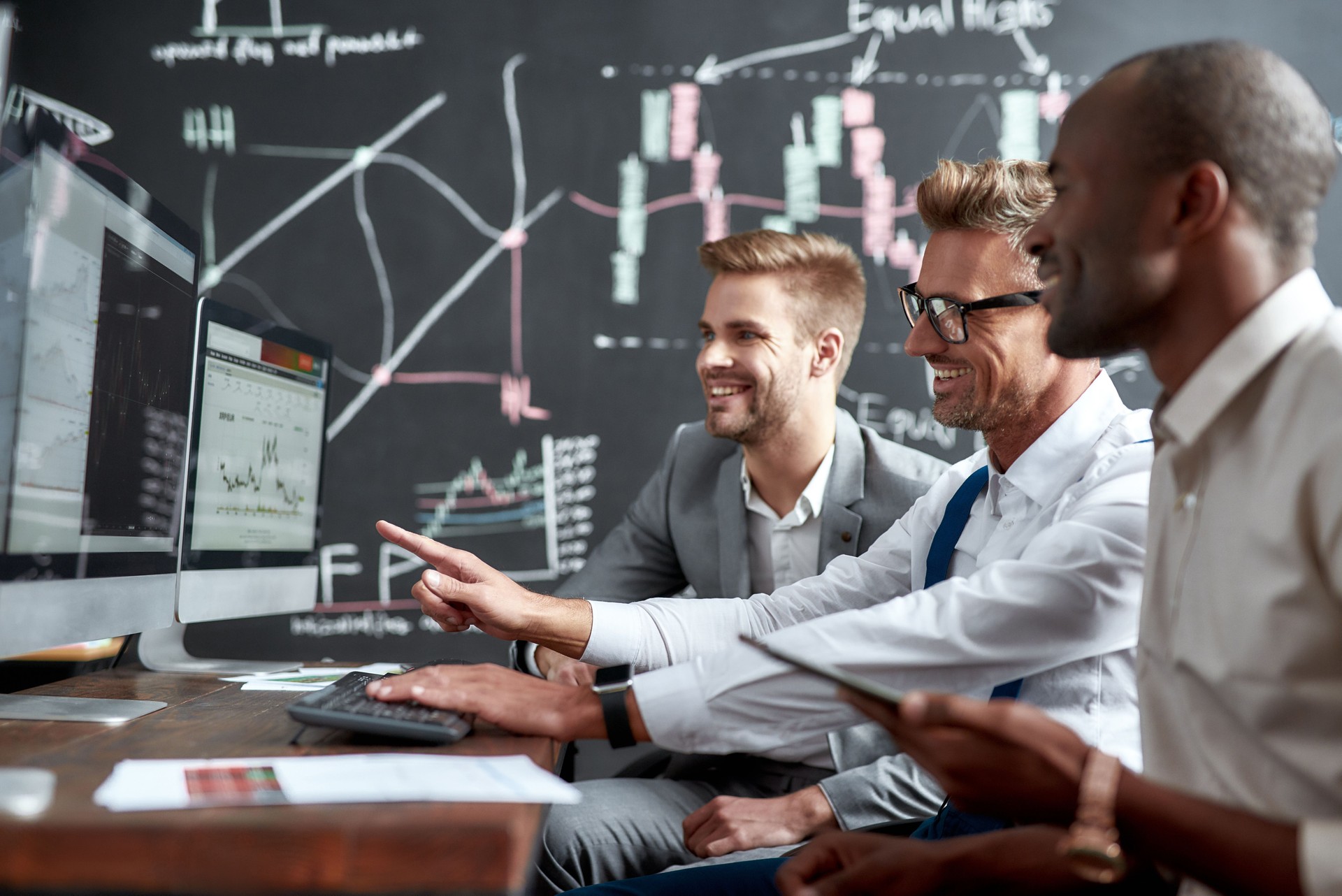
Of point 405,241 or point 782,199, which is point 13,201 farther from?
point 782,199

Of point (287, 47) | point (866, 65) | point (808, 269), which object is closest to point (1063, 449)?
point (808, 269)

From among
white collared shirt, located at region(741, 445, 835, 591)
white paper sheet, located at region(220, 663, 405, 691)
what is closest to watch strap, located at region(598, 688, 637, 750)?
white paper sheet, located at region(220, 663, 405, 691)

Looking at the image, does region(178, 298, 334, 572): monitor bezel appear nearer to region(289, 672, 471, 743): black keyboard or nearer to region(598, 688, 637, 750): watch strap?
region(289, 672, 471, 743): black keyboard

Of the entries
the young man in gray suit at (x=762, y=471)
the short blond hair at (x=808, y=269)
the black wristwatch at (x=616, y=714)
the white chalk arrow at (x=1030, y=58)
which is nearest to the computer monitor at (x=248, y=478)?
the young man in gray suit at (x=762, y=471)

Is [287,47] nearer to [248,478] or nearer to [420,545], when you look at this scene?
[248,478]

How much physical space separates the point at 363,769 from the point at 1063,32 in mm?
2693

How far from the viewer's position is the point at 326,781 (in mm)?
804

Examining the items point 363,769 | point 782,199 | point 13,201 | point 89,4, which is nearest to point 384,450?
point 782,199

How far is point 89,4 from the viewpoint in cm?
270

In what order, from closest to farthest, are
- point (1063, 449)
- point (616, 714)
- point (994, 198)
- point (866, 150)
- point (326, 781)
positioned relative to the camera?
point (326, 781), point (616, 714), point (1063, 449), point (994, 198), point (866, 150)

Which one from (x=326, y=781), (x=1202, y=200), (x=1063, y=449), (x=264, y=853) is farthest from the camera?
(x=1063, y=449)

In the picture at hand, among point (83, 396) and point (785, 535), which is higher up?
point (83, 396)

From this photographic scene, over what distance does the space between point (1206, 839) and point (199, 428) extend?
1376 millimetres

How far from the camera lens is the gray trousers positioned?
1652mm
